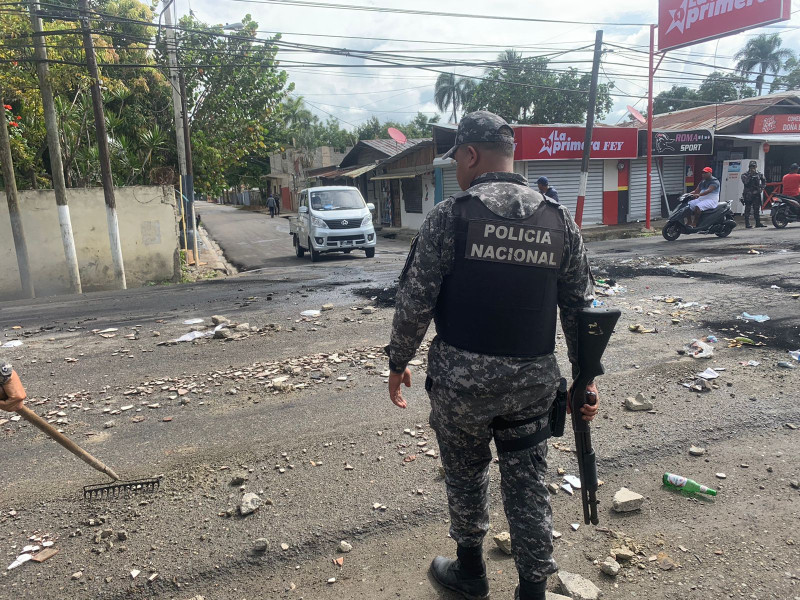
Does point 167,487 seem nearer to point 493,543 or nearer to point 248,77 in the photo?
point 493,543

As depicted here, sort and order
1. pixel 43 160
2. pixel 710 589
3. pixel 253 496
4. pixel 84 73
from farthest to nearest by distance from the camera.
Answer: pixel 43 160 → pixel 84 73 → pixel 253 496 → pixel 710 589

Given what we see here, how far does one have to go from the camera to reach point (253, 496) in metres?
2.98

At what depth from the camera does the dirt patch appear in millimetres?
7477

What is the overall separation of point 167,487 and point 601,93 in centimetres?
3858

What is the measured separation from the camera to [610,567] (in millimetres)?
2371

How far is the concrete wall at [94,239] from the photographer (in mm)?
10898

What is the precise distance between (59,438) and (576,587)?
2421 millimetres

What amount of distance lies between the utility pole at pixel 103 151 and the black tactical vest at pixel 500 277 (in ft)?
35.6

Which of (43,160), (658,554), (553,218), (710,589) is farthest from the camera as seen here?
(43,160)

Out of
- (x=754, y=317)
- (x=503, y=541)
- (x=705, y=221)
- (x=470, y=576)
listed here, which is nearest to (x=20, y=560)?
(x=470, y=576)

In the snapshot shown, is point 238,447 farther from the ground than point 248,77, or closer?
closer

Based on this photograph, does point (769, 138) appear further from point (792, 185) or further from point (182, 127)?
point (182, 127)

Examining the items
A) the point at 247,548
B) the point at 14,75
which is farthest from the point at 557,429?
the point at 14,75

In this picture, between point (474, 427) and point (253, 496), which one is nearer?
point (474, 427)
